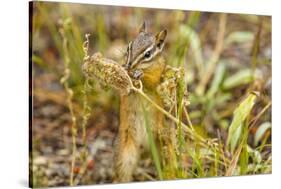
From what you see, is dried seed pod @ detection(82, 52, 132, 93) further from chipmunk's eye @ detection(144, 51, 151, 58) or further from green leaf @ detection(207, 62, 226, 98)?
green leaf @ detection(207, 62, 226, 98)

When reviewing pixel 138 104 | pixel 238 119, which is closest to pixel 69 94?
pixel 138 104

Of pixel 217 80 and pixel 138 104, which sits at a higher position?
pixel 217 80

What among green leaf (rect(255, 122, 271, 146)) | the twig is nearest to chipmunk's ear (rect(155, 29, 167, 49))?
the twig

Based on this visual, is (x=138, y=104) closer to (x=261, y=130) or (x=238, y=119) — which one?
(x=238, y=119)

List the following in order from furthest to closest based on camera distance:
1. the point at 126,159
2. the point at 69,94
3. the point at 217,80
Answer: the point at 217,80, the point at 126,159, the point at 69,94

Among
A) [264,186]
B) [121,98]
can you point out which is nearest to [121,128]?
[121,98]

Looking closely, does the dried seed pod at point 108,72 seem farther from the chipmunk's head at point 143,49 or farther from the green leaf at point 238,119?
the green leaf at point 238,119
